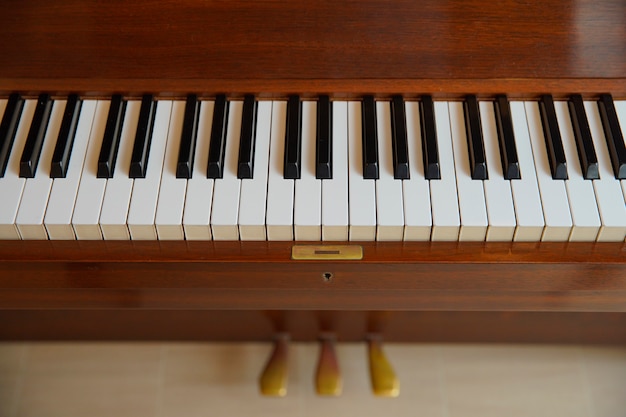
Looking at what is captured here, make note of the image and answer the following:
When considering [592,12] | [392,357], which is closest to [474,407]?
[392,357]

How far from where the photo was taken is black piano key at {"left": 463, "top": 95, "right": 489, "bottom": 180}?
4.09 ft

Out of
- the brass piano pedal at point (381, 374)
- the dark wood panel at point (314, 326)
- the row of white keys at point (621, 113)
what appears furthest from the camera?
the dark wood panel at point (314, 326)

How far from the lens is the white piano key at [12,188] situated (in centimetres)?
122

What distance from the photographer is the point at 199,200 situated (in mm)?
1225

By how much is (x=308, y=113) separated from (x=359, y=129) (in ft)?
0.36

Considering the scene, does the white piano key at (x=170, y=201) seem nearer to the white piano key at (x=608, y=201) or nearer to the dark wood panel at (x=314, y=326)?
the dark wood panel at (x=314, y=326)

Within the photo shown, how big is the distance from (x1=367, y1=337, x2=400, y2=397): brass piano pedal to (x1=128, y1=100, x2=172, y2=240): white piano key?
733 millimetres

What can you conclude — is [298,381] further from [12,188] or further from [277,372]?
[12,188]

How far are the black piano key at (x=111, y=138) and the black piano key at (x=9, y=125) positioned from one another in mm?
188

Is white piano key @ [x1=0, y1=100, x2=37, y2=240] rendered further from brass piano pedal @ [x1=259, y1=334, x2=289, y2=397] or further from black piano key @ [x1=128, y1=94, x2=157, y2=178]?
brass piano pedal @ [x1=259, y1=334, x2=289, y2=397]

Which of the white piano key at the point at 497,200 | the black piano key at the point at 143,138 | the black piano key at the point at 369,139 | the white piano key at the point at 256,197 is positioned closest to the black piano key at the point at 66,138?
the black piano key at the point at 143,138

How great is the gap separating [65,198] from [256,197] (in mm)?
357

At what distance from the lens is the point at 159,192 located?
1238mm

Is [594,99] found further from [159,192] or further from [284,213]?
[159,192]
